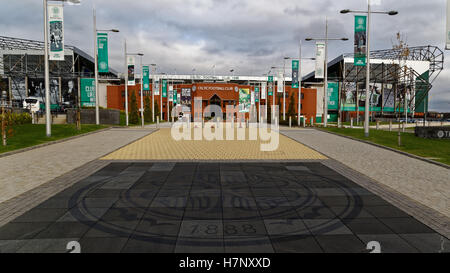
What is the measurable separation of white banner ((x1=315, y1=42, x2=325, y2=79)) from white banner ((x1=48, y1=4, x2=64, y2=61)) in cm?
2305

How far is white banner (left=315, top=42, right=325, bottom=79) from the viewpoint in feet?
102

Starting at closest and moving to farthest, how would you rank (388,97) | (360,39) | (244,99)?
(360,39)
(388,97)
(244,99)

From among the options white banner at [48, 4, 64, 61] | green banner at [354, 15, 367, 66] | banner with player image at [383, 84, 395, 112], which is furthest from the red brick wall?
white banner at [48, 4, 64, 61]

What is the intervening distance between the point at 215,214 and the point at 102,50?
27.8 m

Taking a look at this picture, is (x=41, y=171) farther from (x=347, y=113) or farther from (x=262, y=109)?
(x=347, y=113)

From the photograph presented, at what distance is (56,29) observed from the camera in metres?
19.9

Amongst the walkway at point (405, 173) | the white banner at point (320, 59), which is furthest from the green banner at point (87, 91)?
the walkway at point (405, 173)

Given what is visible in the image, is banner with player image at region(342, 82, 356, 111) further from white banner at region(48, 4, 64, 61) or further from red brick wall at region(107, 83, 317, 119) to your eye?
white banner at region(48, 4, 64, 61)

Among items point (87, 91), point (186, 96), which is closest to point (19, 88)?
point (87, 91)

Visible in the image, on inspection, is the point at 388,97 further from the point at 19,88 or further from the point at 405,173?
the point at 19,88

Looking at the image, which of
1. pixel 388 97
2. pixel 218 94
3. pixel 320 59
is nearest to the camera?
pixel 320 59

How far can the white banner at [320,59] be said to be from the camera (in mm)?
30984

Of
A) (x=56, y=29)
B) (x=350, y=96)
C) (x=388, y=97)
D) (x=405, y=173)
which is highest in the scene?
(x=56, y=29)
